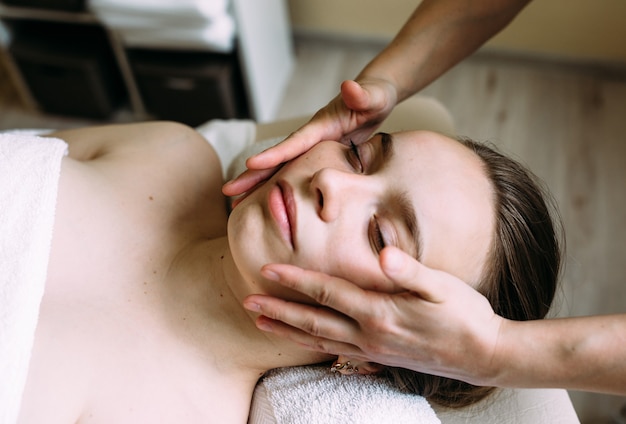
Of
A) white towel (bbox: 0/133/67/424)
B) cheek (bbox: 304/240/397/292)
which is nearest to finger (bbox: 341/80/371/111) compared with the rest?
cheek (bbox: 304/240/397/292)

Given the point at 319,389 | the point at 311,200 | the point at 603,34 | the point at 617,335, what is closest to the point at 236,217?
the point at 311,200

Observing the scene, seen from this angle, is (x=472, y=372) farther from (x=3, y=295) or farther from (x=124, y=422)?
(x=3, y=295)

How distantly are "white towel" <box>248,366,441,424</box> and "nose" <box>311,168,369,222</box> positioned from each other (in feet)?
1.12

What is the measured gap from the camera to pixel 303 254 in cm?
87

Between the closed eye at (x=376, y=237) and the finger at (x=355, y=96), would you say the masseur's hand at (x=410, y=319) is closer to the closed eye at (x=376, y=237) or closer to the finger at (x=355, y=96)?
the closed eye at (x=376, y=237)

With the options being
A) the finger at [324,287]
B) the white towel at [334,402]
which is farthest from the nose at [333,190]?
the white towel at [334,402]

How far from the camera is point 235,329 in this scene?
1.04 m

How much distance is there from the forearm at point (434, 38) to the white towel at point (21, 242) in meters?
0.67

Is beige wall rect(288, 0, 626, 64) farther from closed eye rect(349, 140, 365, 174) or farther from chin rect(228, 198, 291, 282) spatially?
chin rect(228, 198, 291, 282)

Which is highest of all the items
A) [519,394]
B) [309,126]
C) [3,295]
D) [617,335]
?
[309,126]

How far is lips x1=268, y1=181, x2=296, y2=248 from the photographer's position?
0.88 metres

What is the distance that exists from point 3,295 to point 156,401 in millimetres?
306

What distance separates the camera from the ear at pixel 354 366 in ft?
3.28

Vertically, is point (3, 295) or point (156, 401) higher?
point (3, 295)
